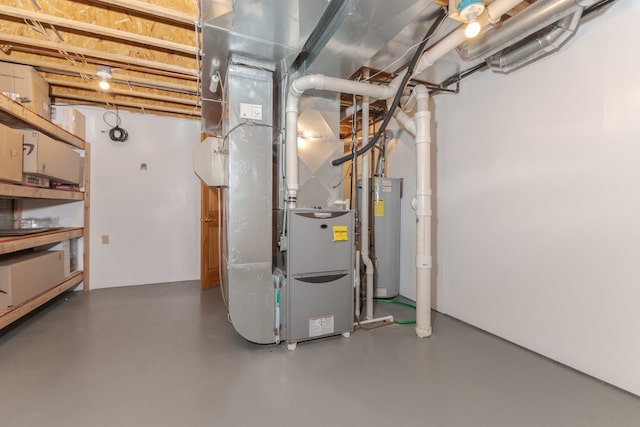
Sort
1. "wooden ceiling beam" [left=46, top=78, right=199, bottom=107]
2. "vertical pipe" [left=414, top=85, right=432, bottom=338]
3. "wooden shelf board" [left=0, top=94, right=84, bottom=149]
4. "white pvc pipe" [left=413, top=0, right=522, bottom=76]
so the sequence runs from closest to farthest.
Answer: "white pvc pipe" [left=413, top=0, right=522, bottom=76] < "wooden shelf board" [left=0, top=94, right=84, bottom=149] < "vertical pipe" [left=414, top=85, right=432, bottom=338] < "wooden ceiling beam" [left=46, top=78, right=199, bottom=107]

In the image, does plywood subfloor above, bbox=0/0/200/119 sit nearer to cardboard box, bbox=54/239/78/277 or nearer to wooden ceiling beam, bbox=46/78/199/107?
wooden ceiling beam, bbox=46/78/199/107

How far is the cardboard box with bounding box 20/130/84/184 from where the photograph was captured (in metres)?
2.51

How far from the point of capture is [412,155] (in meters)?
3.44

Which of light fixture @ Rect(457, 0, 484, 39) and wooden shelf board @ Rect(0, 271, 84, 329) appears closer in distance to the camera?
light fixture @ Rect(457, 0, 484, 39)

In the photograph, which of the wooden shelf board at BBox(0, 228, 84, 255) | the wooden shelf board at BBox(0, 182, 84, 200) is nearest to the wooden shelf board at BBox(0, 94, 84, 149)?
the wooden shelf board at BBox(0, 182, 84, 200)

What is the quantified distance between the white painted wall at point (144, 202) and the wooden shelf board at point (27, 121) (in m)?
0.49

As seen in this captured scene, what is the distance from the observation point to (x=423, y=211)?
2.40 meters

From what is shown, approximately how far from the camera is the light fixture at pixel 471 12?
4.73ft

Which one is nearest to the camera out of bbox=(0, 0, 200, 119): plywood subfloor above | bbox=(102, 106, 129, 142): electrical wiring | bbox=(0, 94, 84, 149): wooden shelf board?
bbox=(0, 0, 200, 119): plywood subfloor above

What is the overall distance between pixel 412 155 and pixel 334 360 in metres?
2.55

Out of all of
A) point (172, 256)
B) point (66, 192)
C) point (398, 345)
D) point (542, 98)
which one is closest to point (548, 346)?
point (398, 345)

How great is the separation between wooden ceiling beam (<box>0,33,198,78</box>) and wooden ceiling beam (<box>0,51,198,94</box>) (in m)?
0.18

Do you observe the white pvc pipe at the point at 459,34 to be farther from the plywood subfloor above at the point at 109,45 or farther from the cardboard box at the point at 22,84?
the cardboard box at the point at 22,84

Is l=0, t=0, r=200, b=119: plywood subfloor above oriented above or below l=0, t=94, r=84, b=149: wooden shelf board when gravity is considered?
above
